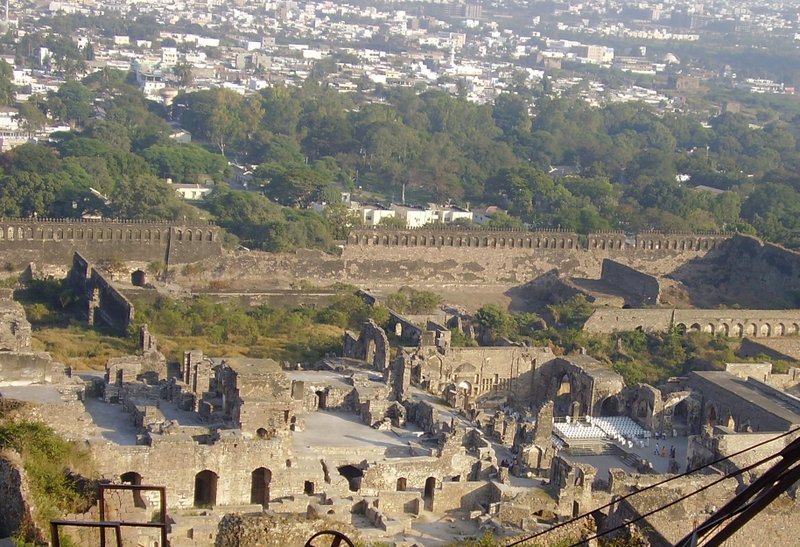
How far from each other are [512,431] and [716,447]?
3.10m

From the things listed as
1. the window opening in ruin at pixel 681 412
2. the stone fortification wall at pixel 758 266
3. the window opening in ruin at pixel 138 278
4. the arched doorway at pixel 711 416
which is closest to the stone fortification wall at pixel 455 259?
the stone fortification wall at pixel 758 266

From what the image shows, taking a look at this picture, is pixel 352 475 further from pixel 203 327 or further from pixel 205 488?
pixel 203 327

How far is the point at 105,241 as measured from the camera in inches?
1489

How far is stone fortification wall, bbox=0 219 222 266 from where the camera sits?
3703 cm

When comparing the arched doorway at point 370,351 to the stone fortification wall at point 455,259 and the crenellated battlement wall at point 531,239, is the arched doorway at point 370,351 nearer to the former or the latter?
the stone fortification wall at point 455,259

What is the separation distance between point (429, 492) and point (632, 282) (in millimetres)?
19418

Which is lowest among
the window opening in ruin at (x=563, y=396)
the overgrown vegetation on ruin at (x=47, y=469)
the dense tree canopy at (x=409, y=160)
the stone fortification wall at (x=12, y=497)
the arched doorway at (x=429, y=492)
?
the dense tree canopy at (x=409, y=160)

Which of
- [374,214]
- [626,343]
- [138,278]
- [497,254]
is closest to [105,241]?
[138,278]

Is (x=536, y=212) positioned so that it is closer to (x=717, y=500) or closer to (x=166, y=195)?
(x=166, y=195)

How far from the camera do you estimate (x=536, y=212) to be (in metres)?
53.1

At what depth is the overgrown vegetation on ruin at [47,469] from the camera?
47.0 feet

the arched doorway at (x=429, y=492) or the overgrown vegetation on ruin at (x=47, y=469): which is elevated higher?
the overgrown vegetation on ruin at (x=47, y=469)

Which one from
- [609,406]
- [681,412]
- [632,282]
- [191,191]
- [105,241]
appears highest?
[681,412]

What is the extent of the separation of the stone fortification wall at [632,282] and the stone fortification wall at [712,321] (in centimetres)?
284
